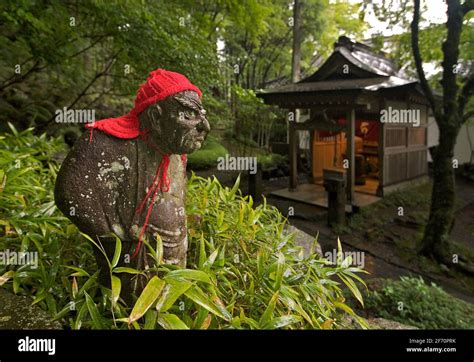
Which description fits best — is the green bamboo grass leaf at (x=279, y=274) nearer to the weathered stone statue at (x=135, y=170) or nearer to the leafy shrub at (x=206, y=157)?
the weathered stone statue at (x=135, y=170)

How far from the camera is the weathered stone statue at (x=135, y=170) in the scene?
1547mm

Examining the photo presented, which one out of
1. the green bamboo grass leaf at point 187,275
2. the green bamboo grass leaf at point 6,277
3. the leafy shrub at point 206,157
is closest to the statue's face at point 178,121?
the green bamboo grass leaf at point 187,275

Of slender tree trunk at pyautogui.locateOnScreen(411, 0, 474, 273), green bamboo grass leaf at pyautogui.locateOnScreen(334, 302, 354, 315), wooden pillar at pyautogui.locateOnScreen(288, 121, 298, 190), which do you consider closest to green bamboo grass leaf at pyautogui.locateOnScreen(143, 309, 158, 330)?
green bamboo grass leaf at pyautogui.locateOnScreen(334, 302, 354, 315)

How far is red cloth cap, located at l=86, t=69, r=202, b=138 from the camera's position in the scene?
5.29ft

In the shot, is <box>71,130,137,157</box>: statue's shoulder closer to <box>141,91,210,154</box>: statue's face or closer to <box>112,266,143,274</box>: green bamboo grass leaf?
<box>141,91,210,154</box>: statue's face

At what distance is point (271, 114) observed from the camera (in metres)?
11.5

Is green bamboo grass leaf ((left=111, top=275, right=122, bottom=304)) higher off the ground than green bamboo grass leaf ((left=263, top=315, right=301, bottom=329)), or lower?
higher

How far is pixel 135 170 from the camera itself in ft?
5.46

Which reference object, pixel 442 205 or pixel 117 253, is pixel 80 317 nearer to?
pixel 117 253

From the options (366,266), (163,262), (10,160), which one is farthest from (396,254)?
(10,160)

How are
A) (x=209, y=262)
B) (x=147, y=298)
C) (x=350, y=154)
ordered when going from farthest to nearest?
(x=350, y=154) < (x=209, y=262) < (x=147, y=298)

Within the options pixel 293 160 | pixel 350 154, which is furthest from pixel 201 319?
pixel 293 160

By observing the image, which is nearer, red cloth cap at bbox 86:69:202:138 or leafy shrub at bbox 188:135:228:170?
red cloth cap at bbox 86:69:202:138

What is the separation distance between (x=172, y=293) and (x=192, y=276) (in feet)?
0.39
